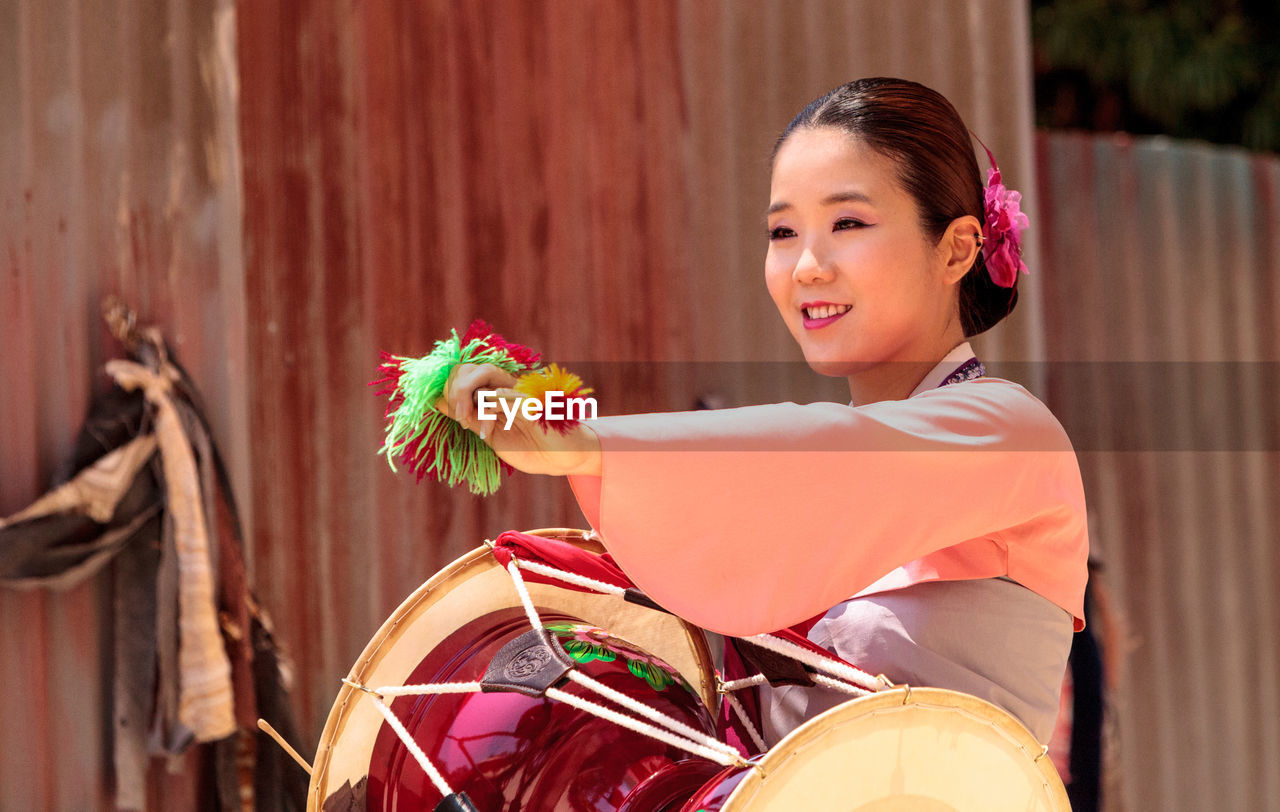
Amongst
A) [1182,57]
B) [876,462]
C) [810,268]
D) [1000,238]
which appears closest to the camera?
[876,462]

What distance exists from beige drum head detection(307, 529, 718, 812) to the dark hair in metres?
0.44

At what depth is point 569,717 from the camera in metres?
1.08

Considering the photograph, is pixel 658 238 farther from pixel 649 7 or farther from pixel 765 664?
pixel 765 664

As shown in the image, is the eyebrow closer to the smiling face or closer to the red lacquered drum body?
the smiling face

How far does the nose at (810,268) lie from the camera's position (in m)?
1.14

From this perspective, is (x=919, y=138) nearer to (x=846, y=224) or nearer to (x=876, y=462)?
(x=846, y=224)

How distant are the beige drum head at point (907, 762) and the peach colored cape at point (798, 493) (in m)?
0.09

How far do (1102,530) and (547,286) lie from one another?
6.98 feet

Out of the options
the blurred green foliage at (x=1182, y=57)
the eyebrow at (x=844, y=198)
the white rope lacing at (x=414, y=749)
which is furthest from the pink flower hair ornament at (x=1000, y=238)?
the blurred green foliage at (x=1182, y=57)

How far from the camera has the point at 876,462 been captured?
0.92 m

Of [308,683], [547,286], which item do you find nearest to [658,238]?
[547,286]

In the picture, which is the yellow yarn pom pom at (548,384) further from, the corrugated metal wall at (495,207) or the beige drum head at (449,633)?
the corrugated metal wall at (495,207)

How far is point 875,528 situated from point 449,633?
489mm

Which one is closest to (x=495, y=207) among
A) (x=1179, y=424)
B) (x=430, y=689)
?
(x=430, y=689)
